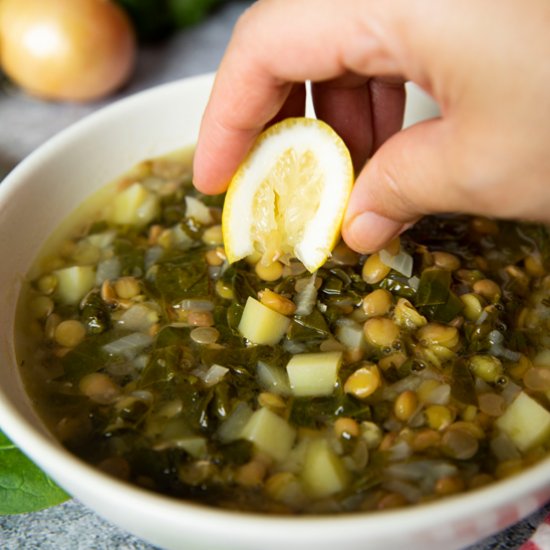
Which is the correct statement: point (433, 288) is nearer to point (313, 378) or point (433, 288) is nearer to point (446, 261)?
point (446, 261)

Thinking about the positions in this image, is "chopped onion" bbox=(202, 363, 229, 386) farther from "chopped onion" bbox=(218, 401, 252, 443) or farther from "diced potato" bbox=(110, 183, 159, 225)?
"diced potato" bbox=(110, 183, 159, 225)

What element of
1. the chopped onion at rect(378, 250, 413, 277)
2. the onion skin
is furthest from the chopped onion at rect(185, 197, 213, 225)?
the onion skin

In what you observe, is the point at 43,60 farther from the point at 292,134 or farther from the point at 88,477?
the point at 88,477

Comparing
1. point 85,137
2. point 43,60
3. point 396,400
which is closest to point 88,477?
point 396,400

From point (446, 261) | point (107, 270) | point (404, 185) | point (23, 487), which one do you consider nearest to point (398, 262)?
point (446, 261)

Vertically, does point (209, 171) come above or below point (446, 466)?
above

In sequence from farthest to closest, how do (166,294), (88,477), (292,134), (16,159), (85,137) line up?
1. (16,159)
2. (85,137)
3. (166,294)
4. (292,134)
5. (88,477)
